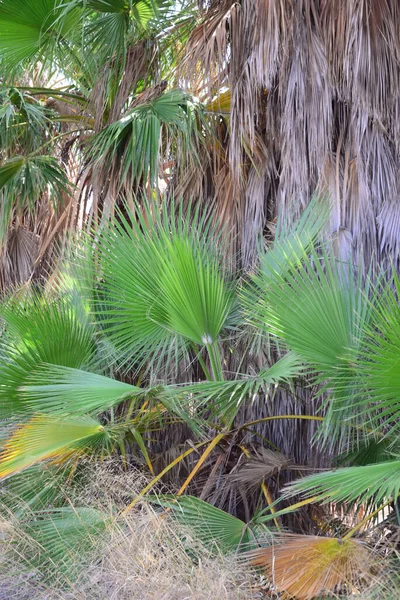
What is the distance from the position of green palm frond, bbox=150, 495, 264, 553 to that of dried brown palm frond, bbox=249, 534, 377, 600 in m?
0.36

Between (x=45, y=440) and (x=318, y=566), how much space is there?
64.6 inches

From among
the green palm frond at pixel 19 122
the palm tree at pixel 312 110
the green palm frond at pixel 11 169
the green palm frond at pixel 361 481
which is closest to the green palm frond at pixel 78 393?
the green palm frond at pixel 361 481

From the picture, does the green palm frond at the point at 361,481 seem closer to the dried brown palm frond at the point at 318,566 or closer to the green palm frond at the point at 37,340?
the dried brown palm frond at the point at 318,566

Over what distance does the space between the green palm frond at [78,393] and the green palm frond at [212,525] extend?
548 mm

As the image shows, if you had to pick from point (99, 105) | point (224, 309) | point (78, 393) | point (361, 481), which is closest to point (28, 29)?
point (99, 105)

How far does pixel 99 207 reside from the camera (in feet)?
20.5

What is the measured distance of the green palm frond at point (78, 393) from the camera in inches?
151

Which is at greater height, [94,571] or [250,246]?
[250,246]

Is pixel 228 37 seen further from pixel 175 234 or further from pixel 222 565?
pixel 222 565

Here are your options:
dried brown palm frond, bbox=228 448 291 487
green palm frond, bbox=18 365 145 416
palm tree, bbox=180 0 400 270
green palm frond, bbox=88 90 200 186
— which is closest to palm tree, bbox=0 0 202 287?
green palm frond, bbox=88 90 200 186

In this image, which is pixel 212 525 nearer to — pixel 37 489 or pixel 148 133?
pixel 37 489

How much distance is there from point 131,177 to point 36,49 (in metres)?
1.54

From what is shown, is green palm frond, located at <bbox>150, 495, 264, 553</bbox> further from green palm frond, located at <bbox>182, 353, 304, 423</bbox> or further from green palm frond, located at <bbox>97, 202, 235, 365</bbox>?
green palm frond, located at <bbox>97, 202, 235, 365</bbox>

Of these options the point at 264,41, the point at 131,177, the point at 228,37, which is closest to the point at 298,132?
the point at 264,41
